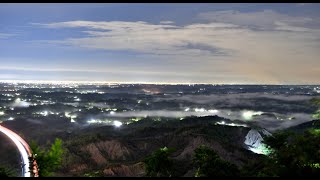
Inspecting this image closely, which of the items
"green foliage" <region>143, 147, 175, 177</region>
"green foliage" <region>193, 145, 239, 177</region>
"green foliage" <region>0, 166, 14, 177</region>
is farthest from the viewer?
"green foliage" <region>143, 147, 175, 177</region>

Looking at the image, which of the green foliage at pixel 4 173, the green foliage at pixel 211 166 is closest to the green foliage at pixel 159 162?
the green foliage at pixel 211 166

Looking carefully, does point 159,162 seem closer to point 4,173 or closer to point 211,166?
point 211,166

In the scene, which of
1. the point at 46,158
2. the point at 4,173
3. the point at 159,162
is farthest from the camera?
the point at 159,162

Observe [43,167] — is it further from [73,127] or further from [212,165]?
[73,127]

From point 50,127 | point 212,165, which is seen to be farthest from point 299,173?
point 50,127

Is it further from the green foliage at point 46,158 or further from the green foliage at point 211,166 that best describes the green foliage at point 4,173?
the green foliage at point 211,166

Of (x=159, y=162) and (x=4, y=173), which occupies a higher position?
(x=4, y=173)

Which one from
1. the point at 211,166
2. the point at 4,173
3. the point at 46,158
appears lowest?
the point at 211,166

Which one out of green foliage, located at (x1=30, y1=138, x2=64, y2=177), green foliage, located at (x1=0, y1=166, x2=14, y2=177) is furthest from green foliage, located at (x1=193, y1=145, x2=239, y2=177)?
green foliage, located at (x1=0, y1=166, x2=14, y2=177)

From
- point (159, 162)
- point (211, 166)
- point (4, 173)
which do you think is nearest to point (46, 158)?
point (4, 173)

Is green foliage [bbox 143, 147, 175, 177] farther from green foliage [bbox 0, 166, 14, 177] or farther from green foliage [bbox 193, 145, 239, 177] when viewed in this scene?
green foliage [bbox 0, 166, 14, 177]

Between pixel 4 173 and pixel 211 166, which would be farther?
pixel 211 166
